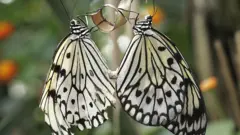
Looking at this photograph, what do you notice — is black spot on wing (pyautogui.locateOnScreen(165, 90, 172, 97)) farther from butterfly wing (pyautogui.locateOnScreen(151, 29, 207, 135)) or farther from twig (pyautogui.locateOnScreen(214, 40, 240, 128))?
twig (pyautogui.locateOnScreen(214, 40, 240, 128))

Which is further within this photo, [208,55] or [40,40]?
[40,40]

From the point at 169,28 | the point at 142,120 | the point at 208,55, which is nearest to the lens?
the point at 142,120

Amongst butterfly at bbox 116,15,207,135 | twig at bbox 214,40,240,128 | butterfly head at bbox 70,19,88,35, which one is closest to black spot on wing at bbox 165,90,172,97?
butterfly at bbox 116,15,207,135

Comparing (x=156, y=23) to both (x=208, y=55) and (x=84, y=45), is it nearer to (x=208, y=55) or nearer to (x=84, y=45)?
(x=208, y=55)

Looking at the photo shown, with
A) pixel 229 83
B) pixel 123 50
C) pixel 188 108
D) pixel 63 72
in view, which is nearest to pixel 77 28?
pixel 63 72

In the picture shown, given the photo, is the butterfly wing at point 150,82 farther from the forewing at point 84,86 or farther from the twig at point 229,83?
the twig at point 229,83

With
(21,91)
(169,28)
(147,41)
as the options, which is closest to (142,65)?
(147,41)

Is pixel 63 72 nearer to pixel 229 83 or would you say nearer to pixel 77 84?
pixel 77 84
